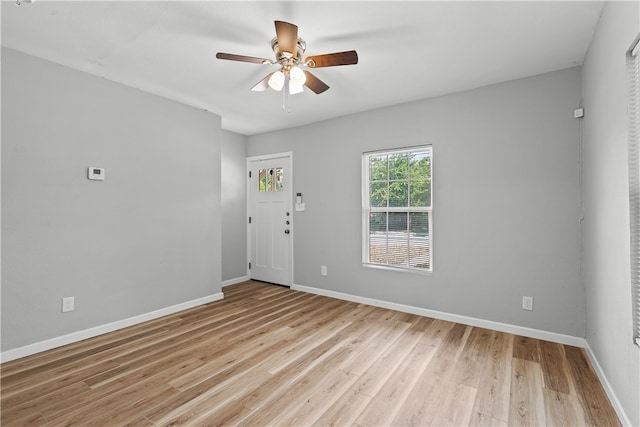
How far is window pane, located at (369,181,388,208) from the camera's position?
398 centimetres

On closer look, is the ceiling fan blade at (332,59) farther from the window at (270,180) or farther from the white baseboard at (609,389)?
the window at (270,180)

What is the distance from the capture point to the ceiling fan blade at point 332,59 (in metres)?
2.08

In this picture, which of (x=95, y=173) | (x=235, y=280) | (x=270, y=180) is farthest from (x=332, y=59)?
(x=235, y=280)

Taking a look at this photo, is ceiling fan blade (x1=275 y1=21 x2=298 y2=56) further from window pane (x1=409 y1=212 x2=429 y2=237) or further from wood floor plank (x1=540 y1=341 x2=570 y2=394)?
wood floor plank (x1=540 y1=341 x2=570 y2=394)

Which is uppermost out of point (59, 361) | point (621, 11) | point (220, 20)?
point (220, 20)

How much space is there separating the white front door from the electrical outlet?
273cm

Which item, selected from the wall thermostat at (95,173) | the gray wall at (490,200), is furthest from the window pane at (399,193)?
the wall thermostat at (95,173)

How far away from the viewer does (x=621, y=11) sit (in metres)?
1.71

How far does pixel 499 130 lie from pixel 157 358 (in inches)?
155

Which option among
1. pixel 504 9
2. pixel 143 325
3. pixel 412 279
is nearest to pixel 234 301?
pixel 143 325

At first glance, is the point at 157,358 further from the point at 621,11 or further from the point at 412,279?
the point at 621,11

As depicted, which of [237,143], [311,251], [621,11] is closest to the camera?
[621,11]

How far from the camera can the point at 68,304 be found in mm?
2846

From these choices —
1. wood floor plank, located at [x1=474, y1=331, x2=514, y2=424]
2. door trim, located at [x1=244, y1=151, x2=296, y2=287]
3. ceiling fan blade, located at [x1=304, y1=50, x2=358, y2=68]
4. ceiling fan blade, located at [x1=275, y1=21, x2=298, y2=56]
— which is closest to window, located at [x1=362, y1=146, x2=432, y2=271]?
wood floor plank, located at [x1=474, y1=331, x2=514, y2=424]
